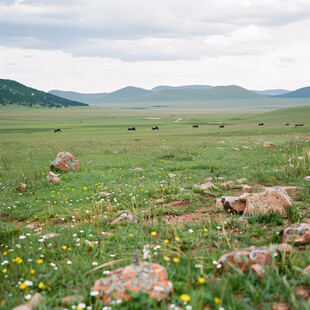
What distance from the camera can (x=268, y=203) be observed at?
23.8 feet

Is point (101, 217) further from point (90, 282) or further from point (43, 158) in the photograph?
point (43, 158)

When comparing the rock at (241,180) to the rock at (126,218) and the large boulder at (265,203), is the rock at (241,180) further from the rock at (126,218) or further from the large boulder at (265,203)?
the rock at (126,218)

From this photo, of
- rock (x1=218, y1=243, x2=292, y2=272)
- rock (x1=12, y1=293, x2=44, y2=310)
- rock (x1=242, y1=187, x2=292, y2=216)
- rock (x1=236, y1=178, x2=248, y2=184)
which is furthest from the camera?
rock (x1=236, y1=178, x2=248, y2=184)

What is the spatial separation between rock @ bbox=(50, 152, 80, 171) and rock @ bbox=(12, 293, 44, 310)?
40.8 feet

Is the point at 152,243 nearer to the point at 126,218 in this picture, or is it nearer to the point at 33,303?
the point at 126,218

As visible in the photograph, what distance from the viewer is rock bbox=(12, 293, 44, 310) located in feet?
12.0

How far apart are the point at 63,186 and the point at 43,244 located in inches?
266

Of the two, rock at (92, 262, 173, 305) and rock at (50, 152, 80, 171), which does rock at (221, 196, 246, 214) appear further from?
rock at (50, 152, 80, 171)

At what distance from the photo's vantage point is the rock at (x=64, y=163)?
52.0 feet

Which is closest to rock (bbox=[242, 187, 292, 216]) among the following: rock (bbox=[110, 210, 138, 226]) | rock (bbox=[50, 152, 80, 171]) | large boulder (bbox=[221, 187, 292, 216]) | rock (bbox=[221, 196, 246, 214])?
large boulder (bbox=[221, 187, 292, 216])

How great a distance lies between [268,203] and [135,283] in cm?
445

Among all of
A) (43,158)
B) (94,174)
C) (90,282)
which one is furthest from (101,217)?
(43,158)

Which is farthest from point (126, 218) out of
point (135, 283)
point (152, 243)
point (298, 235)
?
point (298, 235)

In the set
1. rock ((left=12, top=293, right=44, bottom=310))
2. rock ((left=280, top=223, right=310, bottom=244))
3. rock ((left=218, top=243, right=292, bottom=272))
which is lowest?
rock ((left=12, top=293, right=44, bottom=310))
